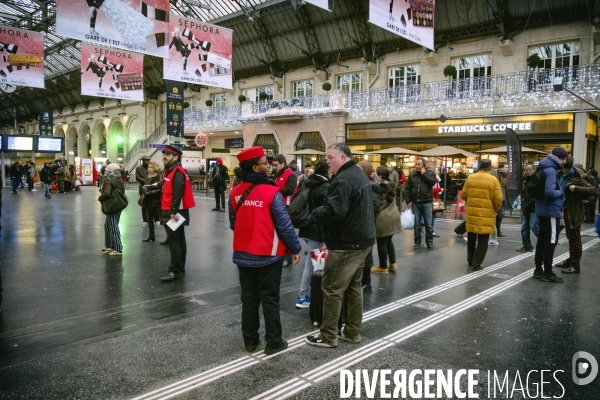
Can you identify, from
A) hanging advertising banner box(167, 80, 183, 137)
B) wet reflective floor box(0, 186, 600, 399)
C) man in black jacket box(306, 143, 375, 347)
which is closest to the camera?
wet reflective floor box(0, 186, 600, 399)

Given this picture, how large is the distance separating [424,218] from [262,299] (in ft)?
21.0

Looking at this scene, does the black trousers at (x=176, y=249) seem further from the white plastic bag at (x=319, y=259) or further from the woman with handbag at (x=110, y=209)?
the white plastic bag at (x=319, y=259)

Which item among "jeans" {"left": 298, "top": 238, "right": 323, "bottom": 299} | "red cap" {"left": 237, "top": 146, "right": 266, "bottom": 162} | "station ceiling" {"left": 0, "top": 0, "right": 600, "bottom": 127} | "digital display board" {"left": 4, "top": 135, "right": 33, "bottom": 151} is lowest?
"jeans" {"left": 298, "top": 238, "right": 323, "bottom": 299}

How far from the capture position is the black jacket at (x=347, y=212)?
3818 millimetres

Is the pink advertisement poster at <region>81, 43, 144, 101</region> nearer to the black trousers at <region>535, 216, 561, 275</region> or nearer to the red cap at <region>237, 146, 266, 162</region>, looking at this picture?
the red cap at <region>237, 146, 266, 162</region>

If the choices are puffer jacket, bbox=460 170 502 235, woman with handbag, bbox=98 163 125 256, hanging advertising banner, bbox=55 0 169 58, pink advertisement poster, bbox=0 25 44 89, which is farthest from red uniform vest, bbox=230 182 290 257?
pink advertisement poster, bbox=0 25 44 89

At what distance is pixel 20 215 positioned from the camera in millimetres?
13820

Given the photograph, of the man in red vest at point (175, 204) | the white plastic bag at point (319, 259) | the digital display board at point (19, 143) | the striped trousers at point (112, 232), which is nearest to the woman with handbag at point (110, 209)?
the striped trousers at point (112, 232)

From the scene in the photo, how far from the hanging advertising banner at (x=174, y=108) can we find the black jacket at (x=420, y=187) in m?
12.7

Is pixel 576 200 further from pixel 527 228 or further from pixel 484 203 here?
pixel 527 228

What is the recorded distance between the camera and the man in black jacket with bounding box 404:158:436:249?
367 inches

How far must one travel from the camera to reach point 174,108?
62.1 feet

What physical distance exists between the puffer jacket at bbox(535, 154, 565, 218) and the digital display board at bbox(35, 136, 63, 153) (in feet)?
95.0

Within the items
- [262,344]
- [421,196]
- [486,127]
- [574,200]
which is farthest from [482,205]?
[486,127]
